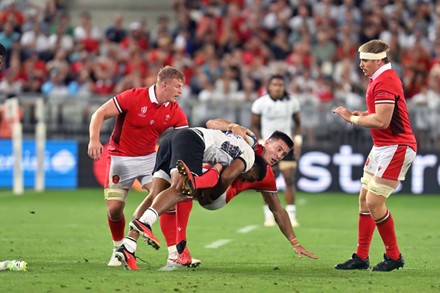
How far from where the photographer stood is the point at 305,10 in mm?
28391

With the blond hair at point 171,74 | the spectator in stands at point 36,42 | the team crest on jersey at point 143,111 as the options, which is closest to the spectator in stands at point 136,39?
the spectator in stands at point 36,42

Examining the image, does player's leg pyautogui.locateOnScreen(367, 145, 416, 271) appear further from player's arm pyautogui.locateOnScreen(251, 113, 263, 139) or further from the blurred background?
the blurred background

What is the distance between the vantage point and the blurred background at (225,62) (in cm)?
2502

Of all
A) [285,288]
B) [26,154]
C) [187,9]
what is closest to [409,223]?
[285,288]

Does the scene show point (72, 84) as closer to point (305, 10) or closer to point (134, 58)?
point (134, 58)

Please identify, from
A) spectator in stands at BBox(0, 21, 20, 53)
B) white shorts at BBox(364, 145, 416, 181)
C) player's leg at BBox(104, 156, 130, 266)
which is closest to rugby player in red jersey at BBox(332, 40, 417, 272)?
white shorts at BBox(364, 145, 416, 181)

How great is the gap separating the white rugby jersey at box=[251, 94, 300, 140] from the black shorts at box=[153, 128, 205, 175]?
22.9 ft

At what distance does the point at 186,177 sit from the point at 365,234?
97.6 inches

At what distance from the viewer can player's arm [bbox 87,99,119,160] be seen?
37.3ft

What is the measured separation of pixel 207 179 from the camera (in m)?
11.1

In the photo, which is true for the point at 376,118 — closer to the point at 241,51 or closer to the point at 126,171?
the point at 126,171

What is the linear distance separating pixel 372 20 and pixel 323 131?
421 cm

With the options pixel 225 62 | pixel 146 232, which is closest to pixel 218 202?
pixel 146 232

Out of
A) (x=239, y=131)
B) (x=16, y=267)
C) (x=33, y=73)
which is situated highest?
(x=239, y=131)
